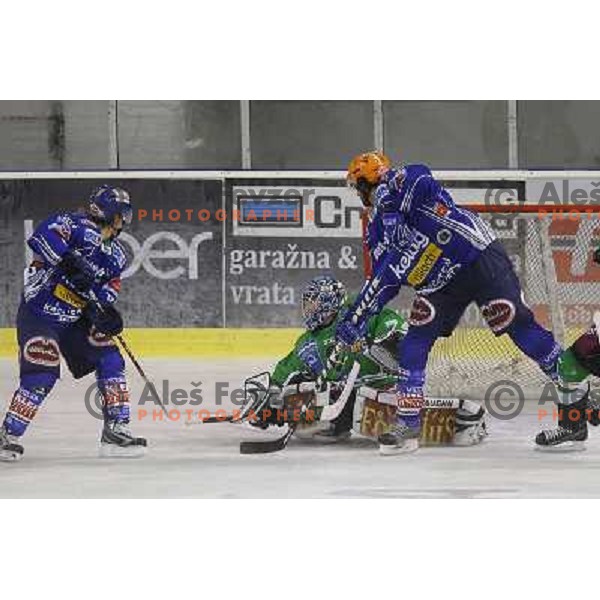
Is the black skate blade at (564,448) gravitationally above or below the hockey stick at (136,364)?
below

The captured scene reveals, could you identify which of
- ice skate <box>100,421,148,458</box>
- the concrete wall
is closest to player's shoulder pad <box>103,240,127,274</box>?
the concrete wall

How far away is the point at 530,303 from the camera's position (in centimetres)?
482

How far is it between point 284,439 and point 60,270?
0.69 m

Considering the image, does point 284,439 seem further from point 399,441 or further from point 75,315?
point 75,315

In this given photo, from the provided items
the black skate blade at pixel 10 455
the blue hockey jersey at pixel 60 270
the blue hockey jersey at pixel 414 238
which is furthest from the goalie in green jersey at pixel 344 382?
the black skate blade at pixel 10 455

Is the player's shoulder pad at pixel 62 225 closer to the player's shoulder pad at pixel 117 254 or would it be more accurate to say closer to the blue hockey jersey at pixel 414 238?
the player's shoulder pad at pixel 117 254

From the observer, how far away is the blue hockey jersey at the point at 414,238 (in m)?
4.64

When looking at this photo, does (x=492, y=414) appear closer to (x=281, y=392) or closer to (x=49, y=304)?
(x=281, y=392)

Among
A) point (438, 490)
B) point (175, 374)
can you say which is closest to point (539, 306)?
point (438, 490)

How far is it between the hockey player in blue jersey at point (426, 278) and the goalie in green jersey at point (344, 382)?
1.3 inches

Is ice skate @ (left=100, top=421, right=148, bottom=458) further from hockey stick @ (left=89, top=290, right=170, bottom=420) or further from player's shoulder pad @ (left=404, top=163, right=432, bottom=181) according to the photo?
player's shoulder pad @ (left=404, top=163, right=432, bottom=181)

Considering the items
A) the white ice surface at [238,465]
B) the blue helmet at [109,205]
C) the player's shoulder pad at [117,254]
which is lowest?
the white ice surface at [238,465]

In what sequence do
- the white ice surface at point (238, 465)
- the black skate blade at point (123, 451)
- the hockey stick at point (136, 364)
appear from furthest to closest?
the hockey stick at point (136, 364), the black skate blade at point (123, 451), the white ice surface at point (238, 465)

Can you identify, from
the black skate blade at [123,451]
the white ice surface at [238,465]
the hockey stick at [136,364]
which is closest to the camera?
the white ice surface at [238,465]
